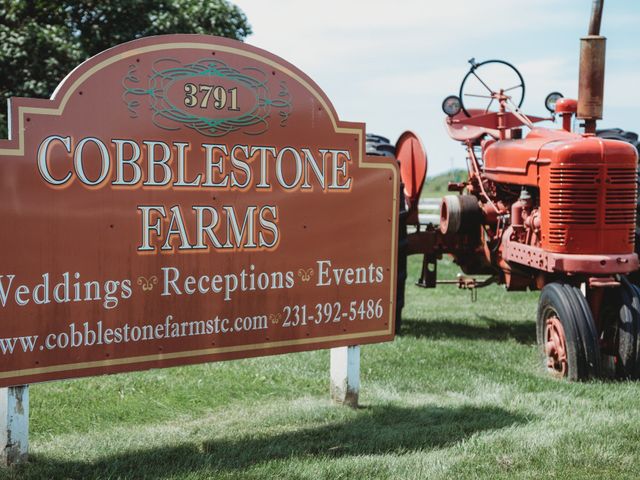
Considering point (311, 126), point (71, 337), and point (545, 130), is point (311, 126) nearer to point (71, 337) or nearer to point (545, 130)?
point (71, 337)

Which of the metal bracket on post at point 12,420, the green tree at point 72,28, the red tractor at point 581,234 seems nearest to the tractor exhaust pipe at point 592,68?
the red tractor at point 581,234

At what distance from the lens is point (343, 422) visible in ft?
16.9

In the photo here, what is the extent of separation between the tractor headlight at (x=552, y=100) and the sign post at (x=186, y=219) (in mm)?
3259

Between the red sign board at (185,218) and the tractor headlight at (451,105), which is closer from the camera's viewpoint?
the red sign board at (185,218)

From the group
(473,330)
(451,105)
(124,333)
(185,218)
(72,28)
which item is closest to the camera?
(124,333)

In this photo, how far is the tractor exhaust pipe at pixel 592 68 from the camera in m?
6.19

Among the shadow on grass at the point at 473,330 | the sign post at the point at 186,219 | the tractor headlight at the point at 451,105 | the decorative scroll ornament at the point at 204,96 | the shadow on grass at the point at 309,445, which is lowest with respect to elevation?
the shadow on grass at the point at 309,445

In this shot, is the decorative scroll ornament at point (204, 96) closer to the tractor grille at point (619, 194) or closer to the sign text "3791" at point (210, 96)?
the sign text "3791" at point (210, 96)

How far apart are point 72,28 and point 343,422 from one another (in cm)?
1548

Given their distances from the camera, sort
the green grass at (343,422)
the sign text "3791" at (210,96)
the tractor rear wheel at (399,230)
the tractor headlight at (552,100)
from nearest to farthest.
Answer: the green grass at (343,422) < the sign text "3791" at (210,96) < the tractor rear wheel at (399,230) < the tractor headlight at (552,100)

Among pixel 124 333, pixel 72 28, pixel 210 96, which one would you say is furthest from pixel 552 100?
pixel 72 28

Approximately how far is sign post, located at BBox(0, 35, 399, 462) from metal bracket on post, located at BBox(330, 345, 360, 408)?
1 cm

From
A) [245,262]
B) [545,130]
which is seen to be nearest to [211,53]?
[245,262]

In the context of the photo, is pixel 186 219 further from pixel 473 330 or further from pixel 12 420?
pixel 473 330
